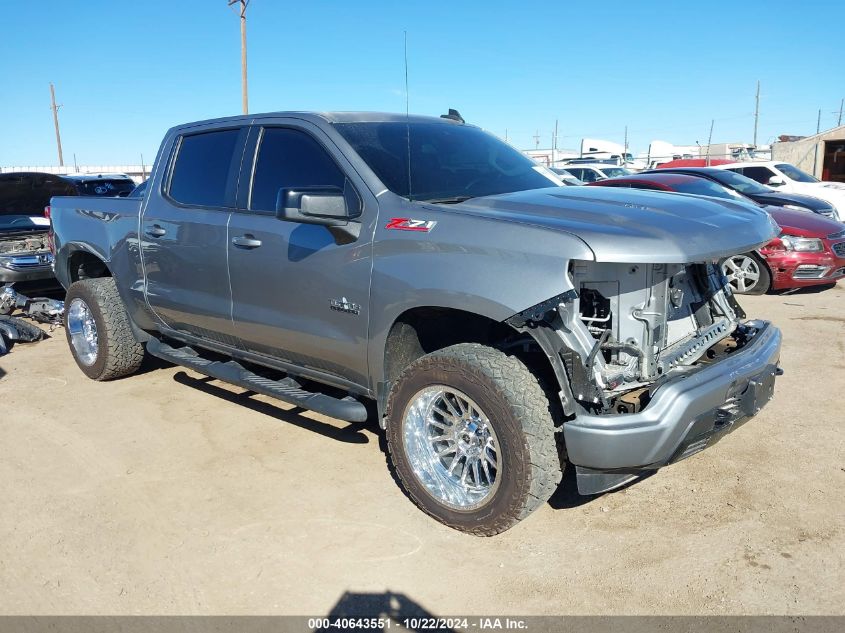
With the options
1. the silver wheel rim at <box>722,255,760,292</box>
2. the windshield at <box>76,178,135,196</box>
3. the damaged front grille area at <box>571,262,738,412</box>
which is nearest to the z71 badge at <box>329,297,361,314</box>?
the damaged front grille area at <box>571,262,738,412</box>

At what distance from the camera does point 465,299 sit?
3.15 metres

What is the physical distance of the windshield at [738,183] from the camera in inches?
437

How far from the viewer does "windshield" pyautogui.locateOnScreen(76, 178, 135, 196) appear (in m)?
12.0

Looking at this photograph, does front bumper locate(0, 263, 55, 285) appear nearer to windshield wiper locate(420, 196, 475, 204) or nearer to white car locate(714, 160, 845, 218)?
windshield wiper locate(420, 196, 475, 204)

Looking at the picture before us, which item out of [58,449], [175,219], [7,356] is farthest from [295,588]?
[7,356]

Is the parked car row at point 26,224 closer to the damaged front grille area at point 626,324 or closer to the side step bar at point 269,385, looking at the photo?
the side step bar at point 269,385

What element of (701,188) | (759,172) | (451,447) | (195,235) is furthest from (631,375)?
(759,172)

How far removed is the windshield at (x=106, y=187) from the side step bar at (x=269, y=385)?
296 inches

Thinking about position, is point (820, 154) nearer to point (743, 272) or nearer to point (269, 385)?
point (743, 272)

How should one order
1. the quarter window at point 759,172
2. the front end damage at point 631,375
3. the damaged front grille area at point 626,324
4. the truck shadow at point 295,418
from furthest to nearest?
the quarter window at point 759,172 < the truck shadow at point 295,418 < the damaged front grille area at point 626,324 < the front end damage at point 631,375

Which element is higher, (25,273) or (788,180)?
(788,180)

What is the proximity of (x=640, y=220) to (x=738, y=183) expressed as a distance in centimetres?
940

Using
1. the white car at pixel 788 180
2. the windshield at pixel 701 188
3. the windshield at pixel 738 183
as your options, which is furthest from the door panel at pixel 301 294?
the white car at pixel 788 180

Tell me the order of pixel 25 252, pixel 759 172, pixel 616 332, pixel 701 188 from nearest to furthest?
pixel 616 332, pixel 25 252, pixel 701 188, pixel 759 172
